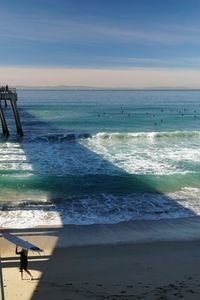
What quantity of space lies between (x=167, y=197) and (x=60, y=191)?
189 inches

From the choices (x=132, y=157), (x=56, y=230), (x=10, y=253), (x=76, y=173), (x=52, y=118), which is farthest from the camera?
(x=52, y=118)

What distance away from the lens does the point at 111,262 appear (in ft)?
A: 41.6

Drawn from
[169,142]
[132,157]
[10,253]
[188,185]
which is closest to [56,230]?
[10,253]

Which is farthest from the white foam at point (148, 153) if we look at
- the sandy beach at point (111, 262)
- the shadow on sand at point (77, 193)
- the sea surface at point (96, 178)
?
the sandy beach at point (111, 262)

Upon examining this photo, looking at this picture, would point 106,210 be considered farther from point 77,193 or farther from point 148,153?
point 148,153

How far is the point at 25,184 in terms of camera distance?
21.7 m

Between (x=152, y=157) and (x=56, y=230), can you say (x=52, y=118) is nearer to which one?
(x=152, y=157)

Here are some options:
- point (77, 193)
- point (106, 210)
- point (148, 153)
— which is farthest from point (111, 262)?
point (148, 153)

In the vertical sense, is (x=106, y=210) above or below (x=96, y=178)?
below

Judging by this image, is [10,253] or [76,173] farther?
[76,173]

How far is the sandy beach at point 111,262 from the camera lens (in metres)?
10.6

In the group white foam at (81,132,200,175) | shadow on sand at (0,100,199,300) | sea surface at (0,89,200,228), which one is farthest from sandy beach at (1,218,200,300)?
white foam at (81,132,200,175)

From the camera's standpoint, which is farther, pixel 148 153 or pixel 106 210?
pixel 148 153

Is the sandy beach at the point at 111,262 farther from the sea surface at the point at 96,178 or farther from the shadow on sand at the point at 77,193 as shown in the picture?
the sea surface at the point at 96,178
